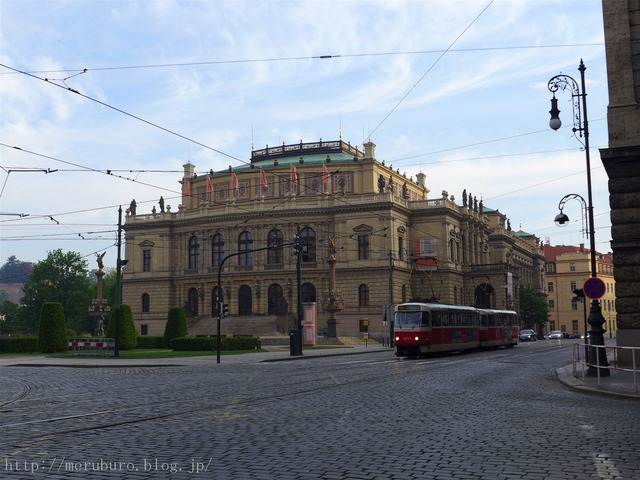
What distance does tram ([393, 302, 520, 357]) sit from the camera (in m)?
36.5

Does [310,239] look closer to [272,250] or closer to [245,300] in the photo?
[272,250]

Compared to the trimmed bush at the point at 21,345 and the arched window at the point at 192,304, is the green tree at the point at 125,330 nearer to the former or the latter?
the trimmed bush at the point at 21,345

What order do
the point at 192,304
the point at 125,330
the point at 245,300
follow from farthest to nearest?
the point at 192,304
the point at 245,300
the point at 125,330

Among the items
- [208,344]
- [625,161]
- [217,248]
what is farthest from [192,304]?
[625,161]

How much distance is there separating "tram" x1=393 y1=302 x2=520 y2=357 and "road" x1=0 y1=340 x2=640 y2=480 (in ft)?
58.8

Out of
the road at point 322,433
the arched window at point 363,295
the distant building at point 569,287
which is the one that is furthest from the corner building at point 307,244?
the road at point 322,433

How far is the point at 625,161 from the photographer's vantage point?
20531mm

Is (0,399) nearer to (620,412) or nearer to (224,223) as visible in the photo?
(620,412)

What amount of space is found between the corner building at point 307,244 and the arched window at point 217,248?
114 millimetres

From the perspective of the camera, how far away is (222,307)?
36219mm

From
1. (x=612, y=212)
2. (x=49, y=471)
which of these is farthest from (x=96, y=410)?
(x=612, y=212)

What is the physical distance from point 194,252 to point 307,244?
62.7 ft

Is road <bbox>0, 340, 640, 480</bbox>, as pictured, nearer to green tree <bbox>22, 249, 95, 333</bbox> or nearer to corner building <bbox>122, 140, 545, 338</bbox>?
corner building <bbox>122, 140, 545, 338</bbox>

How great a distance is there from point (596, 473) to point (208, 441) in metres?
4.79
